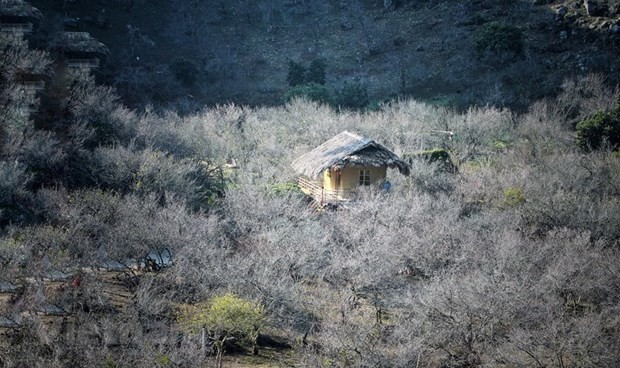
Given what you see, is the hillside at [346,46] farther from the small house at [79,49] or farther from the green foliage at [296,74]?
the small house at [79,49]

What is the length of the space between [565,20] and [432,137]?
24.4 metres

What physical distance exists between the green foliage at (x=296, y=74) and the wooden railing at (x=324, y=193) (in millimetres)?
24450

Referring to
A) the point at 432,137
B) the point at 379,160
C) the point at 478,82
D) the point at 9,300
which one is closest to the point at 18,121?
the point at 9,300

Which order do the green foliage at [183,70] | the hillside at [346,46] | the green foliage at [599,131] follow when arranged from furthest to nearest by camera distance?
1. the green foliage at [183,70]
2. the hillside at [346,46]
3. the green foliage at [599,131]

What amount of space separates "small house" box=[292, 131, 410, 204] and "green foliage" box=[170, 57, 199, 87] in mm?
27830

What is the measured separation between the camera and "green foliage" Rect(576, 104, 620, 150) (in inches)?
1502

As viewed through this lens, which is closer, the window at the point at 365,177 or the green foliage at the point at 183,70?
the window at the point at 365,177

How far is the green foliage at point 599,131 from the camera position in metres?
38.2

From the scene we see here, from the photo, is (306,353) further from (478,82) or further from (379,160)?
(478,82)

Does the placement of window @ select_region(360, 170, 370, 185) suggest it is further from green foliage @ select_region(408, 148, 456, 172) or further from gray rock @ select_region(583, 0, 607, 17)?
gray rock @ select_region(583, 0, 607, 17)

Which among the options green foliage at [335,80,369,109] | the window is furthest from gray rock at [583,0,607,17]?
the window

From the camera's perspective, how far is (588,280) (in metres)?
21.5

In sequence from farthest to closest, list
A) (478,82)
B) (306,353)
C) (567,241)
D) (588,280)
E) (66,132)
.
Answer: (478,82) → (66,132) → (567,241) → (588,280) → (306,353)

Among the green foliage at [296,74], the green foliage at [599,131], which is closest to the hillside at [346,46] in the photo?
the green foliage at [296,74]
